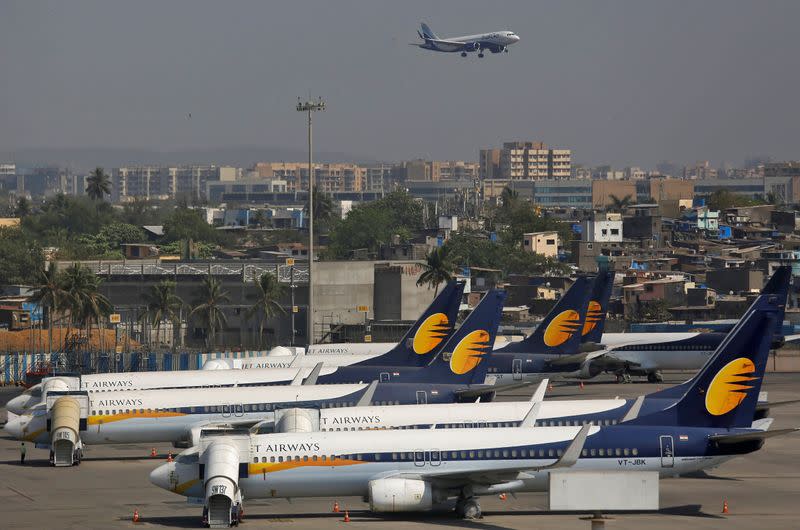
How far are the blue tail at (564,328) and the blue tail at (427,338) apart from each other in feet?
44.2

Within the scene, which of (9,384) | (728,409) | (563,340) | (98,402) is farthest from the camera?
(9,384)

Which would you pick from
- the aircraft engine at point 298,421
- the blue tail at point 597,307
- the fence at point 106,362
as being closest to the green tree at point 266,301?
the fence at point 106,362

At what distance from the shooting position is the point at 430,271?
13400 centimetres

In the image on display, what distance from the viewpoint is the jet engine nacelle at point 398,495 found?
43.1m

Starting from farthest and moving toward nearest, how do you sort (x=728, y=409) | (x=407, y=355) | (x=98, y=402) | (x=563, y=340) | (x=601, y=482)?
(x=563, y=340) → (x=407, y=355) → (x=98, y=402) → (x=728, y=409) → (x=601, y=482)

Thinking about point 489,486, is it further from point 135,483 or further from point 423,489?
point 135,483

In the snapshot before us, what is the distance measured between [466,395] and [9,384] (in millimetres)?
48474

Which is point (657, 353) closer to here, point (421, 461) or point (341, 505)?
point (341, 505)

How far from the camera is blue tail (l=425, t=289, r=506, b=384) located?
61.9 metres

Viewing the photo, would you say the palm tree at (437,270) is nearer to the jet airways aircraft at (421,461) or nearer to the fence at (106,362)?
the fence at (106,362)

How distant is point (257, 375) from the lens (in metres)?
66.4

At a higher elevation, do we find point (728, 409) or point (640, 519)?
point (728, 409)

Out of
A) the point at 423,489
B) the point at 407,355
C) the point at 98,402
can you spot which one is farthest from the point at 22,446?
the point at 423,489

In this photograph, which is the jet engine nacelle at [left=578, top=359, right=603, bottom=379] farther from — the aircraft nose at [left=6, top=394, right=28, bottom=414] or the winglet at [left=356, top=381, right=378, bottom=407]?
the aircraft nose at [left=6, top=394, right=28, bottom=414]
